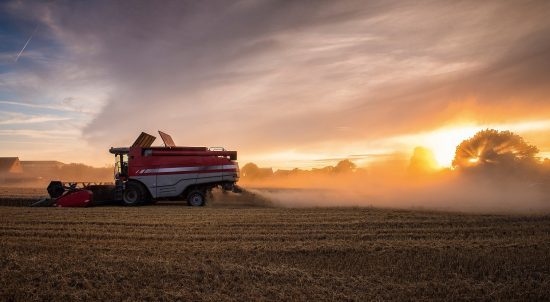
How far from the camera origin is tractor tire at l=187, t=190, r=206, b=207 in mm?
19719

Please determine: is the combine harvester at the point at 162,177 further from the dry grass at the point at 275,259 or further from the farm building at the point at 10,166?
the farm building at the point at 10,166

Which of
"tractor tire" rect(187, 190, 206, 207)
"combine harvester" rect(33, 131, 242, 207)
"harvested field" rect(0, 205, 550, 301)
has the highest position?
"combine harvester" rect(33, 131, 242, 207)

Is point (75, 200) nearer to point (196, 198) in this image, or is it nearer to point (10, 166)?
point (196, 198)

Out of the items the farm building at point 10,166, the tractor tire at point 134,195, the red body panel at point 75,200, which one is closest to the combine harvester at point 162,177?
the tractor tire at point 134,195

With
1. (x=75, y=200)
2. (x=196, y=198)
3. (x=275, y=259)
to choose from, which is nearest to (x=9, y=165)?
(x=75, y=200)

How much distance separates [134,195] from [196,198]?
Result: 126 inches

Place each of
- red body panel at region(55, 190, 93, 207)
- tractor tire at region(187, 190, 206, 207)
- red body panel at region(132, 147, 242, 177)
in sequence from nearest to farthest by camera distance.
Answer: red body panel at region(55, 190, 93, 207)
tractor tire at region(187, 190, 206, 207)
red body panel at region(132, 147, 242, 177)

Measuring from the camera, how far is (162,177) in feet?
65.1

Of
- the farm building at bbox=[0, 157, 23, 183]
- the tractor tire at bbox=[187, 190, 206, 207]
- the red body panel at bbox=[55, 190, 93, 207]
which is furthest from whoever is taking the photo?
the farm building at bbox=[0, 157, 23, 183]

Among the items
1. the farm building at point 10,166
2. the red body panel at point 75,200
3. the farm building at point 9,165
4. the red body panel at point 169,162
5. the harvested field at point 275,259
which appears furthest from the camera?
the farm building at point 9,165

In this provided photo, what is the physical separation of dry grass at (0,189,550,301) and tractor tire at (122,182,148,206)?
6.34m

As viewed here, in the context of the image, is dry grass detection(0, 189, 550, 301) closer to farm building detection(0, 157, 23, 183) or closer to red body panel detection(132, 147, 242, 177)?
red body panel detection(132, 147, 242, 177)

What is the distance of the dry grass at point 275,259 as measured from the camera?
21.3 feet

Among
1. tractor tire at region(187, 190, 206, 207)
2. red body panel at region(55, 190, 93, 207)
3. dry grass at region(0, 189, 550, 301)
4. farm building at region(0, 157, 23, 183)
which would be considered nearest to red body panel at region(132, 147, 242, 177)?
tractor tire at region(187, 190, 206, 207)
